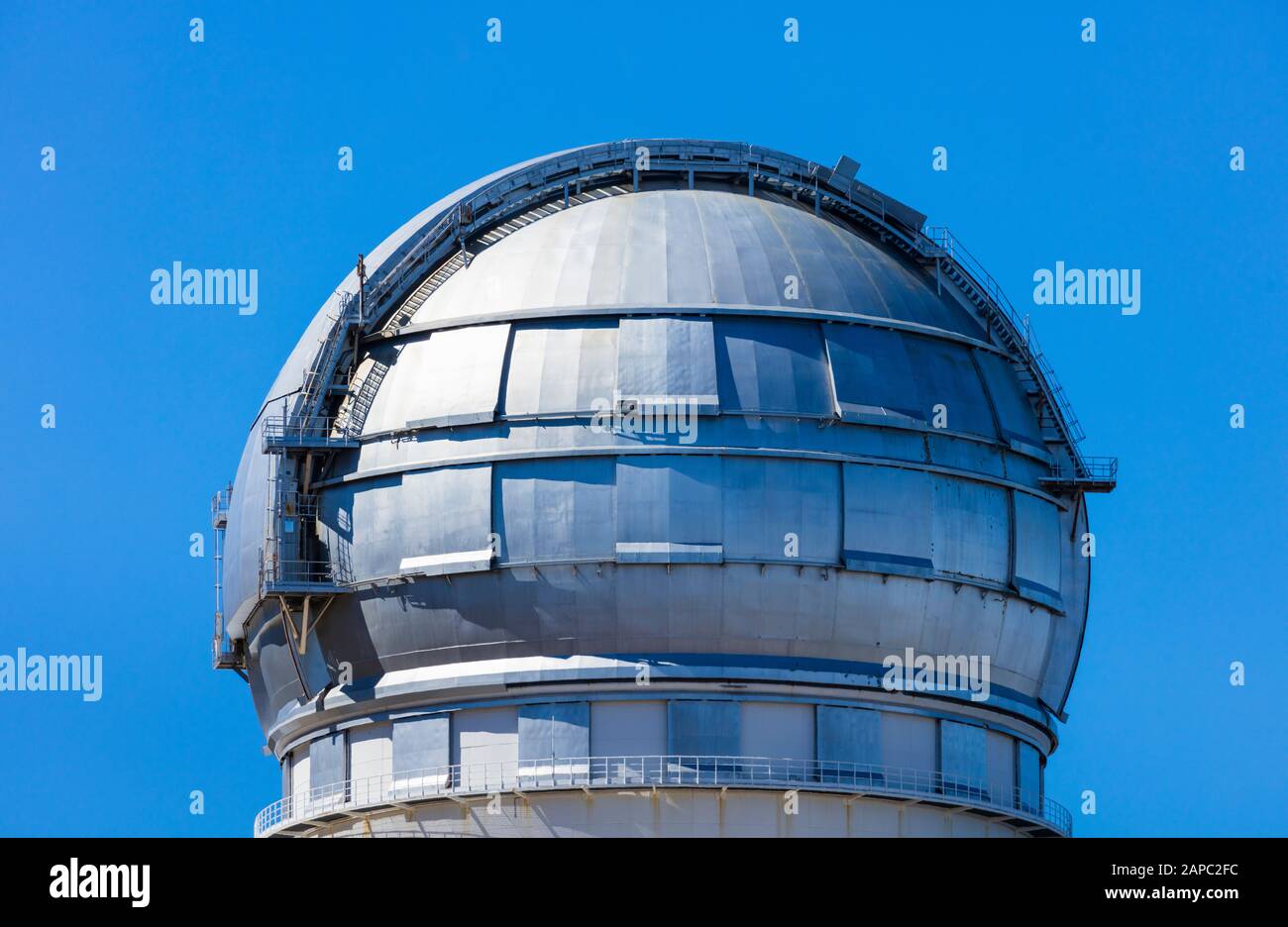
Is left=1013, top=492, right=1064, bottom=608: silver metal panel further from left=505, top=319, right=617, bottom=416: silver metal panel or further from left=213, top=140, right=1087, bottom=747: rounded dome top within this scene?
left=505, top=319, right=617, bottom=416: silver metal panel

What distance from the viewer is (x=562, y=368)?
147 ft

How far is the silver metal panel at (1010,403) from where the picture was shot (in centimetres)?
4762

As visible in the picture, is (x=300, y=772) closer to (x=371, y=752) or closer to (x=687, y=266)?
(x=371, y=752)

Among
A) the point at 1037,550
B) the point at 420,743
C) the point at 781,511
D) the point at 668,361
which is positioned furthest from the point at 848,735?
the point at 420,743

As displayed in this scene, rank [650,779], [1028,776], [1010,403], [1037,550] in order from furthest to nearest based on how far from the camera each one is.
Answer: [1010,403] < [1028,776] < [1037,550] < [650,779]

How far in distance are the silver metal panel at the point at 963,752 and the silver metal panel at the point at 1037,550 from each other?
8.60 feet

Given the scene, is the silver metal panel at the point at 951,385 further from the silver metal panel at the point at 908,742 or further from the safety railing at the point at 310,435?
the safety railing at the point at 310,435

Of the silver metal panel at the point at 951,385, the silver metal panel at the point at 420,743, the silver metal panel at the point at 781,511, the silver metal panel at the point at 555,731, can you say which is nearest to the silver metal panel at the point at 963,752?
the silver metal panel at the point at 781,511

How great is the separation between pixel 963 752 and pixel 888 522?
4.21 metres

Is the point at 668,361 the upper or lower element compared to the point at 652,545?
upper
